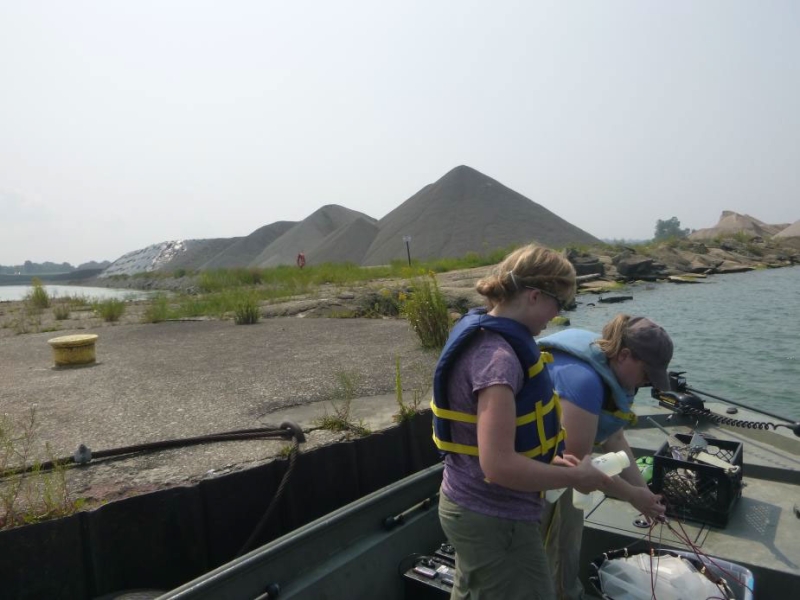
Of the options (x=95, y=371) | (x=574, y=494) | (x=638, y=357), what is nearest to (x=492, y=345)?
(x=638, y=357)

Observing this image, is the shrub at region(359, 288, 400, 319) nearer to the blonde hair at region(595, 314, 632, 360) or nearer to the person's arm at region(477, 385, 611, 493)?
the blonde hair at region(595, 314, 632, 360)

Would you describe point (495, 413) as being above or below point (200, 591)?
above

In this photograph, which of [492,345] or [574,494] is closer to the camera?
[492,345]

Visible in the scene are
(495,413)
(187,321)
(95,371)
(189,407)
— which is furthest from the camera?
(187,321)

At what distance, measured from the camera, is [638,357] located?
2395mm

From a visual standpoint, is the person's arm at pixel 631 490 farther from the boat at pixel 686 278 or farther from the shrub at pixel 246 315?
the boat at pixel 686 278

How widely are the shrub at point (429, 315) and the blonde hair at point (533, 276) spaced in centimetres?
489

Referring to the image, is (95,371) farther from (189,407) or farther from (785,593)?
(785,593)

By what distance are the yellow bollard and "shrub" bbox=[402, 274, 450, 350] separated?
394 centimetres

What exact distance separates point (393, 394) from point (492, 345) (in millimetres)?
3480

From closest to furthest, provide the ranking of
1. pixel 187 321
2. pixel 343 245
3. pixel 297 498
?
1. pixel 297 498
2. pixel 187 321
3. pixel 343 245

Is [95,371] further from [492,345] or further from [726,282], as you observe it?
[726,282]

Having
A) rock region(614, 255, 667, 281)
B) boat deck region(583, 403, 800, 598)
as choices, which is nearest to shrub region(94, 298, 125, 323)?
boat deck region(583, 403, 800, 598)

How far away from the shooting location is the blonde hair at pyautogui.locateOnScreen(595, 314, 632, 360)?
244 centimetres
